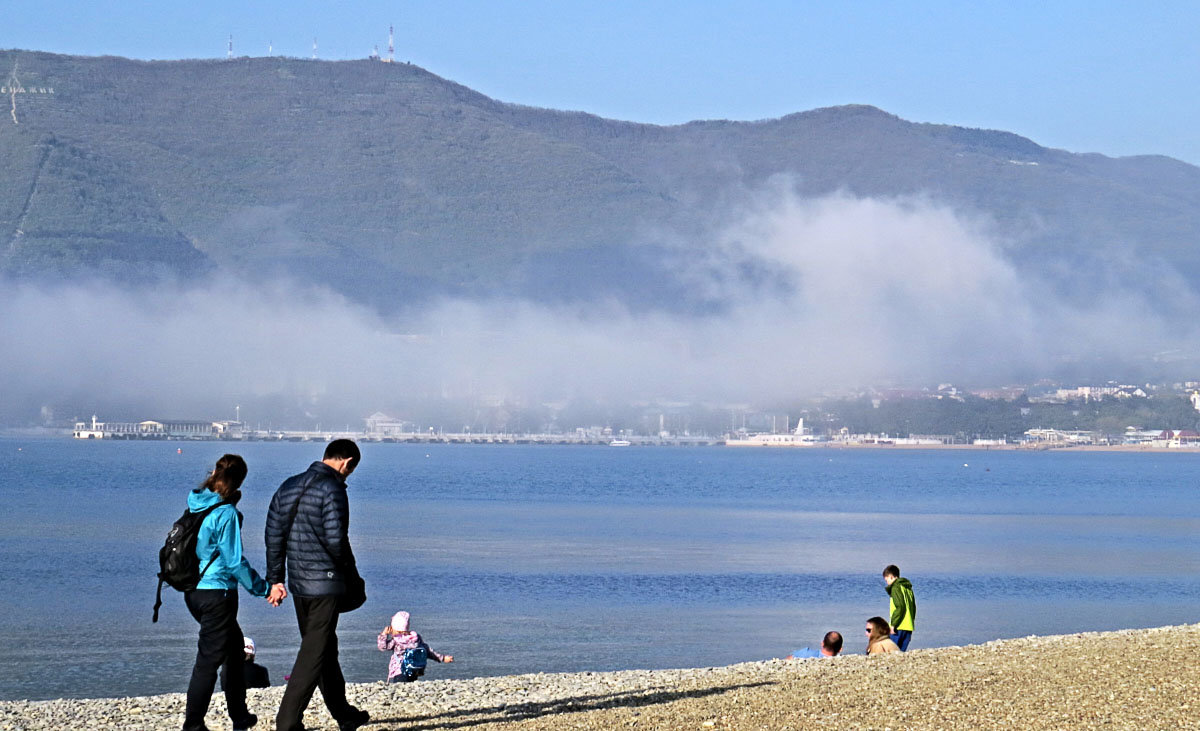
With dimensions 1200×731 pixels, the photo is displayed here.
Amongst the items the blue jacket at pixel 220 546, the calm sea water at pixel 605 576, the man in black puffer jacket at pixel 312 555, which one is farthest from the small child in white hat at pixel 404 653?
the blue jacket at pixel 220 546

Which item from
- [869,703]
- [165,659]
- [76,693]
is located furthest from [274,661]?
[869,703]

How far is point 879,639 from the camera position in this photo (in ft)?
48.8

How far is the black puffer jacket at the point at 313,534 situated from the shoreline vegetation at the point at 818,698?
74.8 inches

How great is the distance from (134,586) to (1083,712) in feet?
76.6

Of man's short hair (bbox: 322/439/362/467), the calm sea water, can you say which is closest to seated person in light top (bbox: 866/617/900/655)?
the calm sea water

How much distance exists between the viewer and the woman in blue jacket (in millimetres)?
8422

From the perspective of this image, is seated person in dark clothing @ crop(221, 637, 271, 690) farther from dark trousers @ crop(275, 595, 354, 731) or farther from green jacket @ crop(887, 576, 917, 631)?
green jacket @ crop(887, 576, 917, 631)

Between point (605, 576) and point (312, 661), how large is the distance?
23582 mm

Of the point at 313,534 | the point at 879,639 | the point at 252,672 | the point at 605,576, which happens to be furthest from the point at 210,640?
the point at 605,576

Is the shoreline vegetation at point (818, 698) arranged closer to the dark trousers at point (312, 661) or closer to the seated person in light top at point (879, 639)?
the seated person in light top at point (879, 639)

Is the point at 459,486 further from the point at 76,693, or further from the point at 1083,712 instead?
the point at 1083,712

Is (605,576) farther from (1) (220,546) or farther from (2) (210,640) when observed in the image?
(1) (220,546)

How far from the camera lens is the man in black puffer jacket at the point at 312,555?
8289 mm

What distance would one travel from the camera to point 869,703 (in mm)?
10016
